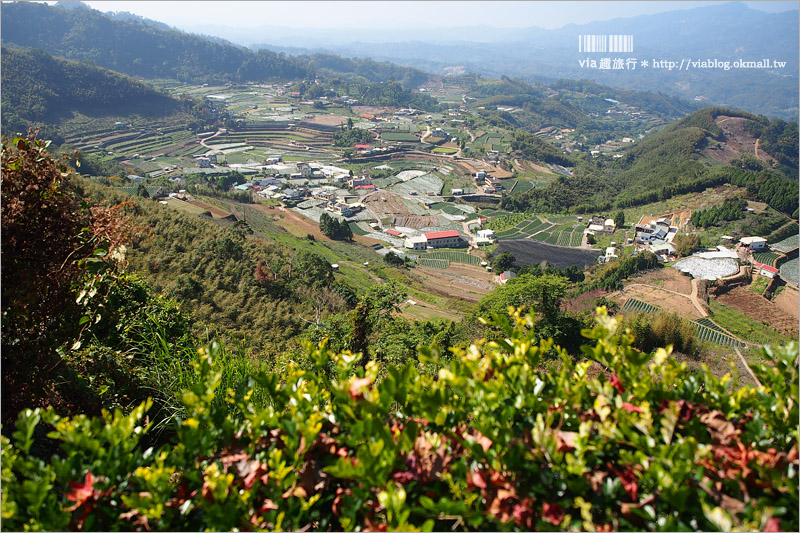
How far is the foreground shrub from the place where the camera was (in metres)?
1.21

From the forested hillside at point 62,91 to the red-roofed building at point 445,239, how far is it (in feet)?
133

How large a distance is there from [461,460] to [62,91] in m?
64.3

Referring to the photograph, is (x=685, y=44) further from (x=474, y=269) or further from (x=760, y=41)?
(x=474, y=269)

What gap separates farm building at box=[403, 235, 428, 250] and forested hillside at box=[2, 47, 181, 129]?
3920 centimetres

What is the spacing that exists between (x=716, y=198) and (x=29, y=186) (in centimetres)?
4031

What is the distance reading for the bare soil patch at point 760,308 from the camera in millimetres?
18328

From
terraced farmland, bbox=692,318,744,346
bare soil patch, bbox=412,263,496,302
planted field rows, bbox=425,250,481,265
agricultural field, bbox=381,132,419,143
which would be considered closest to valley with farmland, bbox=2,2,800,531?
terraced farmland, bbox=692,318,744,346

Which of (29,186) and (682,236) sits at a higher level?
(29,186)

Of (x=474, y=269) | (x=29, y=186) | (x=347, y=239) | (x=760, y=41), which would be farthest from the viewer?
(x=760, y=41)

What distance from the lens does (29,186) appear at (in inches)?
86.0

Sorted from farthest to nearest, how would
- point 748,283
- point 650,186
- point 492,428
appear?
1. point 650,186
2. point 748,283
3. point 492,428

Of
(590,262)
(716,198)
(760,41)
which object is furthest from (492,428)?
(760,41)

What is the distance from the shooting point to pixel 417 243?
30188 mm

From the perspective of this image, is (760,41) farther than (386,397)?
Yes
